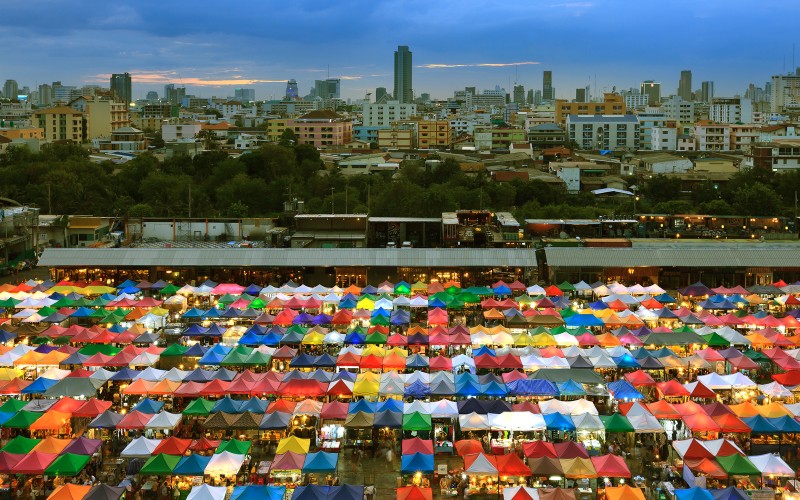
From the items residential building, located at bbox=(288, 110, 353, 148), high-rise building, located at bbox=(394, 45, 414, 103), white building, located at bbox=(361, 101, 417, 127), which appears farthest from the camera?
high-rise building, located at bbox=(394, 45, 414, 103)

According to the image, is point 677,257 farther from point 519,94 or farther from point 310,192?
point 519,94

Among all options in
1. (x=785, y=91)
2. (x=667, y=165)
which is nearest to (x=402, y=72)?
(x=785, y=91)

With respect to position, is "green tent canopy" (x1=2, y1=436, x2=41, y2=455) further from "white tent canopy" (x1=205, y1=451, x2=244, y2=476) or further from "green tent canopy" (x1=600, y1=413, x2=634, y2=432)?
"green tent canopy" (x1=600, y1=413, x2=634, y2=432)

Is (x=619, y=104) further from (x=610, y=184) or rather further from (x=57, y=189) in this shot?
(x=57, y=189)

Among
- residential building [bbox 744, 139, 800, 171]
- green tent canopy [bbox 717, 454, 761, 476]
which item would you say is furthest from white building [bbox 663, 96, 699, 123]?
green tent canopy [bbox 717, 454, 761, 476]

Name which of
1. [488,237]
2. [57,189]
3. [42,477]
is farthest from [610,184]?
[42,477]

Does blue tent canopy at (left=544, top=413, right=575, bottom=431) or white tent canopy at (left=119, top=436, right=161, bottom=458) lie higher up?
blue tent canopy at (left=544, top=413, right=575, bottom=431)

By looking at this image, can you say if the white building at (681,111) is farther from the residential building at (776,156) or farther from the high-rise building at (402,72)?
the high-rise building at (402,72)
